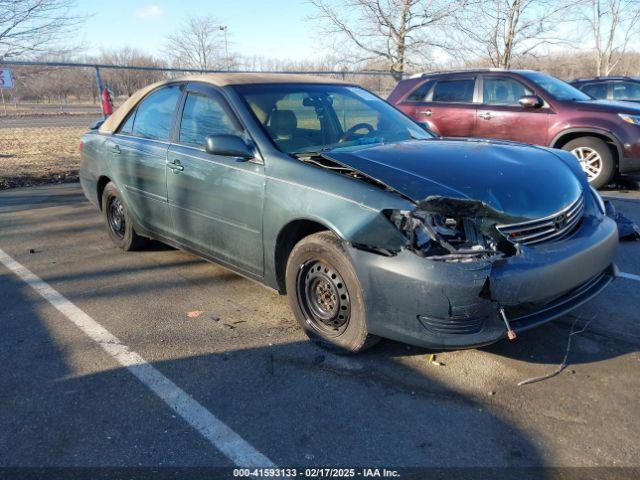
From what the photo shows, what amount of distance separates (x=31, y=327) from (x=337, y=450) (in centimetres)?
257

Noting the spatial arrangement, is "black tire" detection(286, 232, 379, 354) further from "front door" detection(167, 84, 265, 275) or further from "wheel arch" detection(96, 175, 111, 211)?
"wheel arch" detection(96, 175, 111, 211)

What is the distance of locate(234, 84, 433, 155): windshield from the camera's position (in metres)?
3.79

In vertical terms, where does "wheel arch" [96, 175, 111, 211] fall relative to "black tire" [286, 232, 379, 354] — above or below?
above

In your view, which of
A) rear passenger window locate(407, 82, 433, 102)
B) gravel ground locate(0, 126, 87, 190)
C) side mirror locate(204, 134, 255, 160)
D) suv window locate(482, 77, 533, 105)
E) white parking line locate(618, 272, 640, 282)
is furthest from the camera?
gravel ground locate(0, 126, 87, 190)

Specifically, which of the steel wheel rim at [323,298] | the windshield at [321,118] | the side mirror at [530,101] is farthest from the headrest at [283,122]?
the side mirror at [530,101]

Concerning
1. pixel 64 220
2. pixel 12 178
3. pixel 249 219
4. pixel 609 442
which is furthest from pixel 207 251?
pixel 12 178

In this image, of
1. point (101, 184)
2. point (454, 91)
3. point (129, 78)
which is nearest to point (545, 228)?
point (101, 184)

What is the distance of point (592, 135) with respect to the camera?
25.6ft

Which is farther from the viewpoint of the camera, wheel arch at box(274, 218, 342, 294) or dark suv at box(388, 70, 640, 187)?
dark suv at box(388, 70, 640, 187)

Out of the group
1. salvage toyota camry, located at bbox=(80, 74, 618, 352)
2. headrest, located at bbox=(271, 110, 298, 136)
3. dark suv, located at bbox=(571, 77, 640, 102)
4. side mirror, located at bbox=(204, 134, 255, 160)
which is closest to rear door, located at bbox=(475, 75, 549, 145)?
dark suv, located at bbox=(571, 77, 640, 102)

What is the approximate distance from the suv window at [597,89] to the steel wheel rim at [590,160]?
13.8 ft

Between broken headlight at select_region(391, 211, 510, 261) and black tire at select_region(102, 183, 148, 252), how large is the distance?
3347mm

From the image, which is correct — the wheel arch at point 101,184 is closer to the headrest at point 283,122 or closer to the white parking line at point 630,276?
the headrest at point 283,122

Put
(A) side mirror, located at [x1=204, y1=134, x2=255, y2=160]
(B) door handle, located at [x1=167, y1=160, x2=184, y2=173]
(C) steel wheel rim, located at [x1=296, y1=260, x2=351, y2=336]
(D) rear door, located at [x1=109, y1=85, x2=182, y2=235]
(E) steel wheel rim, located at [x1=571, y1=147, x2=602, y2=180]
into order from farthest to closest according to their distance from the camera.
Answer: (E) steel wheel rim, located at [x1=571, y1=147, x2=602, y2=180] → (D) rear door, located at [x1=109, y1=85, x2=182, y2=235] → (B) door handle, located at [x1=167, y1=160, x2=184, y2=173] → (A) side mirror, located at [x1=204, y1=134, x2=255, y2=160] → (C) steel wheel rim, located at [x1=296, y1=260, x2=351, y2=336]
